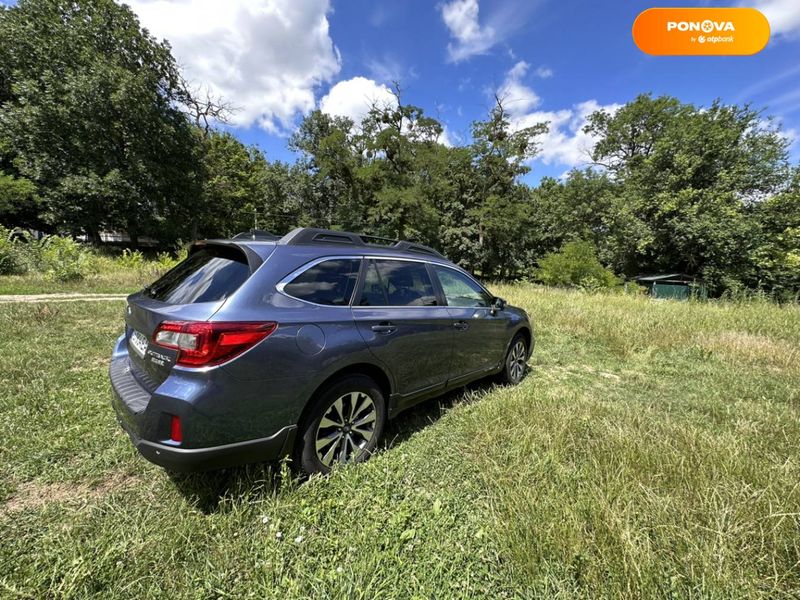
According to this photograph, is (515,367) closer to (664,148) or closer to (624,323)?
(624,323)

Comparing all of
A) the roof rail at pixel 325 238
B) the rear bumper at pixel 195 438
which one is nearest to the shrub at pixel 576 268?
the roof rail at pixel 325 238

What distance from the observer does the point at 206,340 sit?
187 cm

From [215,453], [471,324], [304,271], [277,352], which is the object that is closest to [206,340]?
[277,352]

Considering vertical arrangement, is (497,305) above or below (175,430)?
above

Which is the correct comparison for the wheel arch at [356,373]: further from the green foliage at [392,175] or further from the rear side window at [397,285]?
the green foliage at [392,175]

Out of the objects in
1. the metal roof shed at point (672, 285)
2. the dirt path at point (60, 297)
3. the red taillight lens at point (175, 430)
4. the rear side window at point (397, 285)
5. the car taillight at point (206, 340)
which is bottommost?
the metal roof shed at point (672, 285)

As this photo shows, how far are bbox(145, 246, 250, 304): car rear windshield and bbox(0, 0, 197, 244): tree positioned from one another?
77.0 feet

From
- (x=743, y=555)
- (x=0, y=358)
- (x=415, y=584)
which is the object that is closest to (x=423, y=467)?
(x=415, y=584)

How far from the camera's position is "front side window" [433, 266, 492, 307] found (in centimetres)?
359

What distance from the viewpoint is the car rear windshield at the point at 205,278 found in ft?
6.94

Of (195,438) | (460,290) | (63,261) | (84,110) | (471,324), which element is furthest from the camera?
(84,110)

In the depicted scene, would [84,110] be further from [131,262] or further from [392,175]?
[392,175]

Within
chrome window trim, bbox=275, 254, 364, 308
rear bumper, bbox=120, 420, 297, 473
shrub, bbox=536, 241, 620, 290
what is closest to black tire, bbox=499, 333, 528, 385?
chrome window trim, bbox=275, 254, 364, 308

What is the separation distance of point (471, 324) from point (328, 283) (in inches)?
71.4
